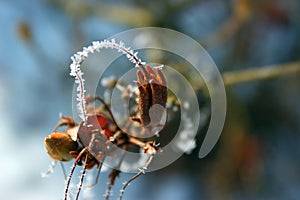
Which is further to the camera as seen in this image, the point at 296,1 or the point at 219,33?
the point at 296,1

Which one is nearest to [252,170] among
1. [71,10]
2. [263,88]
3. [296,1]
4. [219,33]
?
[263,88]

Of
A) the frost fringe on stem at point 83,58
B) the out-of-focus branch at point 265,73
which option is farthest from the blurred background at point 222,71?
the frost fringe on stem at point 83,58

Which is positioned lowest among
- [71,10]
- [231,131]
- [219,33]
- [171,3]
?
[231,131]

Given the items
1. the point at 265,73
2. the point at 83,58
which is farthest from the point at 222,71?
the point at 83,58

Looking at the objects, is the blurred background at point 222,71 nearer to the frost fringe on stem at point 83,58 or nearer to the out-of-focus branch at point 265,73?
the out-of-focus branch at point 265,73

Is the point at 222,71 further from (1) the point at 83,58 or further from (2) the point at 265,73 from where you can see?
(1) the point at 83,58

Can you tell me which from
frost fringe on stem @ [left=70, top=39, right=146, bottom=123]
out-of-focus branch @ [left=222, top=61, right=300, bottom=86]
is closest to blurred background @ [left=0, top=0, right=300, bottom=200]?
out-of-focus branch @ [left=222, top=61, right=300, bottom=86]

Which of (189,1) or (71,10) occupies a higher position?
(71,10)

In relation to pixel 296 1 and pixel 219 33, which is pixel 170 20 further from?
pixel 296 1

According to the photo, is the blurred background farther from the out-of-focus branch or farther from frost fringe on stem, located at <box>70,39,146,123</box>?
frost fringe on stem, located at <box>70,39,146,123</box>
